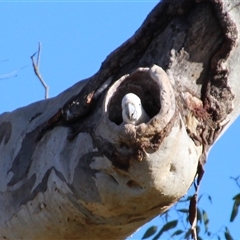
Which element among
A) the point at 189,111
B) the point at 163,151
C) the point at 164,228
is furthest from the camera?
the point at 164,228

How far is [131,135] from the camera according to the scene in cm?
139

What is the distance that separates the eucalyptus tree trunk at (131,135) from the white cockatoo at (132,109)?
0.01m

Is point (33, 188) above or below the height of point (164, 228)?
above

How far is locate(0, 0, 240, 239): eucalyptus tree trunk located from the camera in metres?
1.43

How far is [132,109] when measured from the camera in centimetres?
139

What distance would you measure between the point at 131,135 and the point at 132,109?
4cm

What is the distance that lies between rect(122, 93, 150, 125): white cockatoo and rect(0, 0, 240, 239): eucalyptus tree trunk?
0.01 m

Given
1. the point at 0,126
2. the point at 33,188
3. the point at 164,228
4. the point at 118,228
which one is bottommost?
the point at 164,228

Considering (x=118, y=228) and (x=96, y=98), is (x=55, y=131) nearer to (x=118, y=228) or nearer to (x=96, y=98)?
(x=96, y=98)

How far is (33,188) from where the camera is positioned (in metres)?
1.61

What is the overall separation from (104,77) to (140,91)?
0.15 m

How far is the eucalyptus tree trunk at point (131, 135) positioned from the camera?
4.69 feet

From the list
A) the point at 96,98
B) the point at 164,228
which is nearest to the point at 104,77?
the point at 96,98

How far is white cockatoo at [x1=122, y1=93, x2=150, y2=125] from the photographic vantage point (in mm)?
1381
